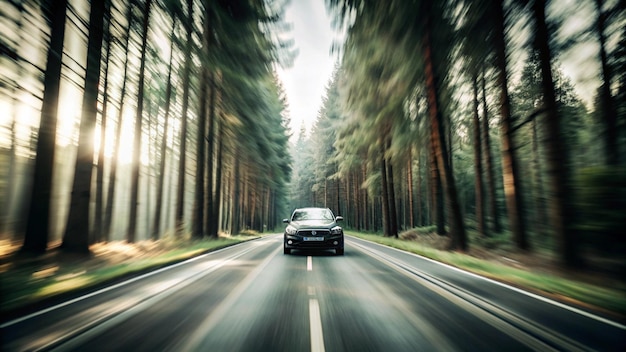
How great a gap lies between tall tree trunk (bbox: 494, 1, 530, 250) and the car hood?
6396mm

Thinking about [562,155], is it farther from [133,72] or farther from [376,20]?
[133,72]

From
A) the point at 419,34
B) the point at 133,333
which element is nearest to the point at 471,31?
the point at 419,34

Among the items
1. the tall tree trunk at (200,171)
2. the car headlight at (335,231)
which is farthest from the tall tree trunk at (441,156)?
the tall tree trunk at (200,171)

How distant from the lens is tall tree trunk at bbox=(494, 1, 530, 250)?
848 cm

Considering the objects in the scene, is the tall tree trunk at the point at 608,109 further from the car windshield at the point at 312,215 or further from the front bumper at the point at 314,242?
the car windshield at the point at 312,215

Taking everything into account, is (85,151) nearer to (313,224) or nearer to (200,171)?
(313,224)

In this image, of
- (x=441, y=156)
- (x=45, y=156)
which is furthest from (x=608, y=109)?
(x=45, y=156)

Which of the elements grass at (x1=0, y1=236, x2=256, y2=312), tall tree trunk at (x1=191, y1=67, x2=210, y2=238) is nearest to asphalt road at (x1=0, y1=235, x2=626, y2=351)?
grass at (x1=0, y1=236, x2=256, y2=312)

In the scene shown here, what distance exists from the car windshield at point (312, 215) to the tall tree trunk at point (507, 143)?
6.71 meters

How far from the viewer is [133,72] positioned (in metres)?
14.7

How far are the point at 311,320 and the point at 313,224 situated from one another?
6690mm

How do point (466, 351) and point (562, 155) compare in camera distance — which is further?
point (562, 155)

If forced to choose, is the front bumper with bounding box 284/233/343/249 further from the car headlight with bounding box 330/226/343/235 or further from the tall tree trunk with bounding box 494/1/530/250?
the tall tree trunk with bounding box 494/1/530/250

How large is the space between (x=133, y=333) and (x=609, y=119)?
56.5ft
